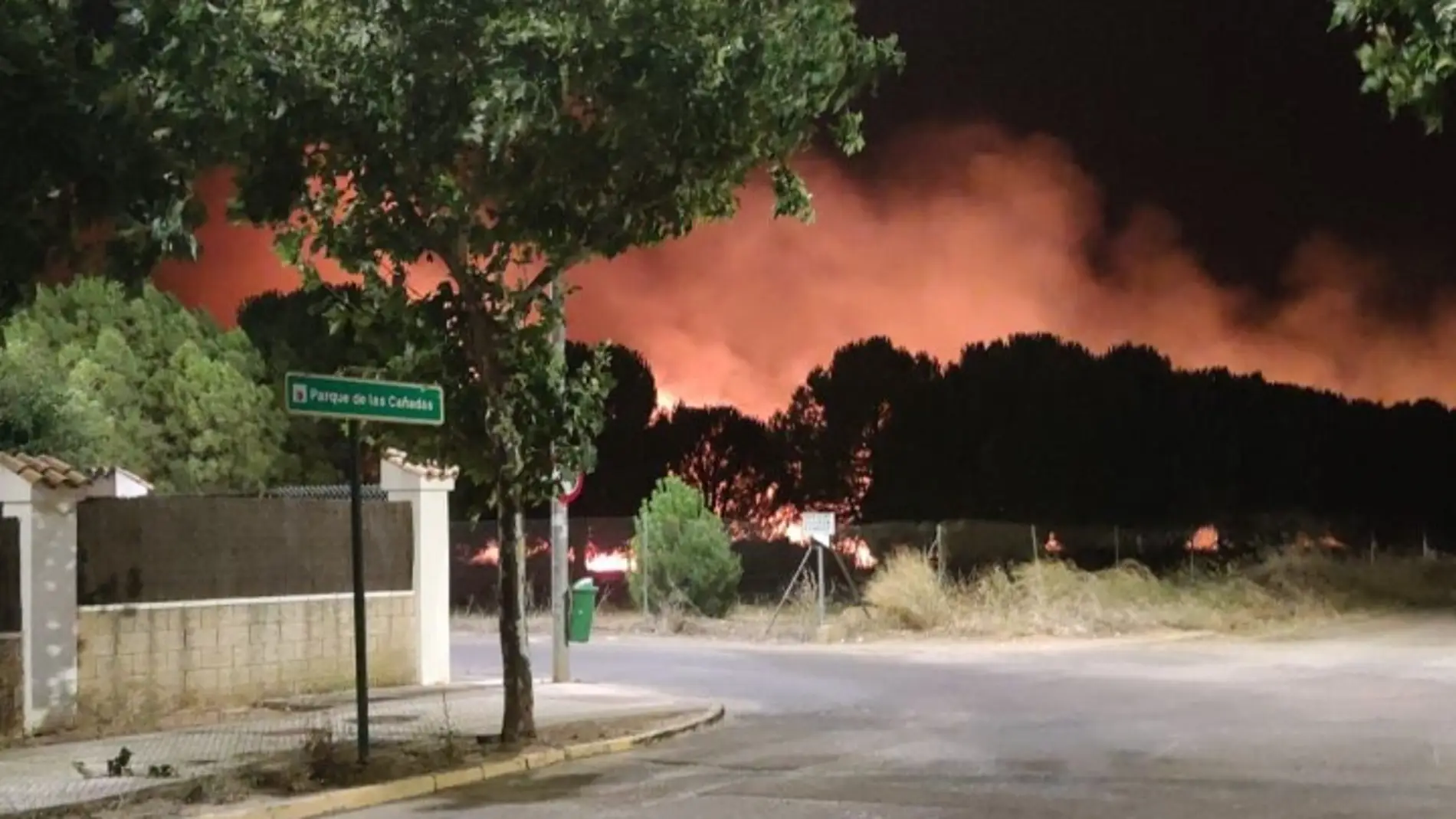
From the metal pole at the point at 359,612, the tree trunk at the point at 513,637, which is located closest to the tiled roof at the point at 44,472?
the metal pole at the point at 359,612

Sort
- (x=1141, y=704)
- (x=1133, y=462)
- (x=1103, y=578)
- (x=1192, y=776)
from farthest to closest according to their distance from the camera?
(x=1133, y=462) → (x=1103, y=578) → (x=1141, y=704) → (x=1192, y=776)

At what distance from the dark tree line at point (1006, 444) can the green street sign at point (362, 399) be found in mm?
44078

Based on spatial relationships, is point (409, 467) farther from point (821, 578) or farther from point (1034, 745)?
point (821, 578)

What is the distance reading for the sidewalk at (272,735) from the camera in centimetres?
1182

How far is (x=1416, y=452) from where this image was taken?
246 feet

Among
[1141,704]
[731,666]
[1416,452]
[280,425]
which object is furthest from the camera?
[1416,452]

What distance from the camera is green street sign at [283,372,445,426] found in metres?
12.0

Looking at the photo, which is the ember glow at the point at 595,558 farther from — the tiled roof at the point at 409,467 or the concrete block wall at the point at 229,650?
the concrete block wall at the point at 229,650

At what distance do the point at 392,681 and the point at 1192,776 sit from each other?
9.96m

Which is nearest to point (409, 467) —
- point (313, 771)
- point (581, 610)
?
point (581, 610)

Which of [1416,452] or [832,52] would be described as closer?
[832,52]

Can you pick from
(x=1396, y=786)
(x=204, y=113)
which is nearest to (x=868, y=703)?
(x=1396, y=786)

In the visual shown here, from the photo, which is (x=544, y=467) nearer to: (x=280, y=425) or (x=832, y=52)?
(x=832, y=52)

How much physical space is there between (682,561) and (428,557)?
13.4m
